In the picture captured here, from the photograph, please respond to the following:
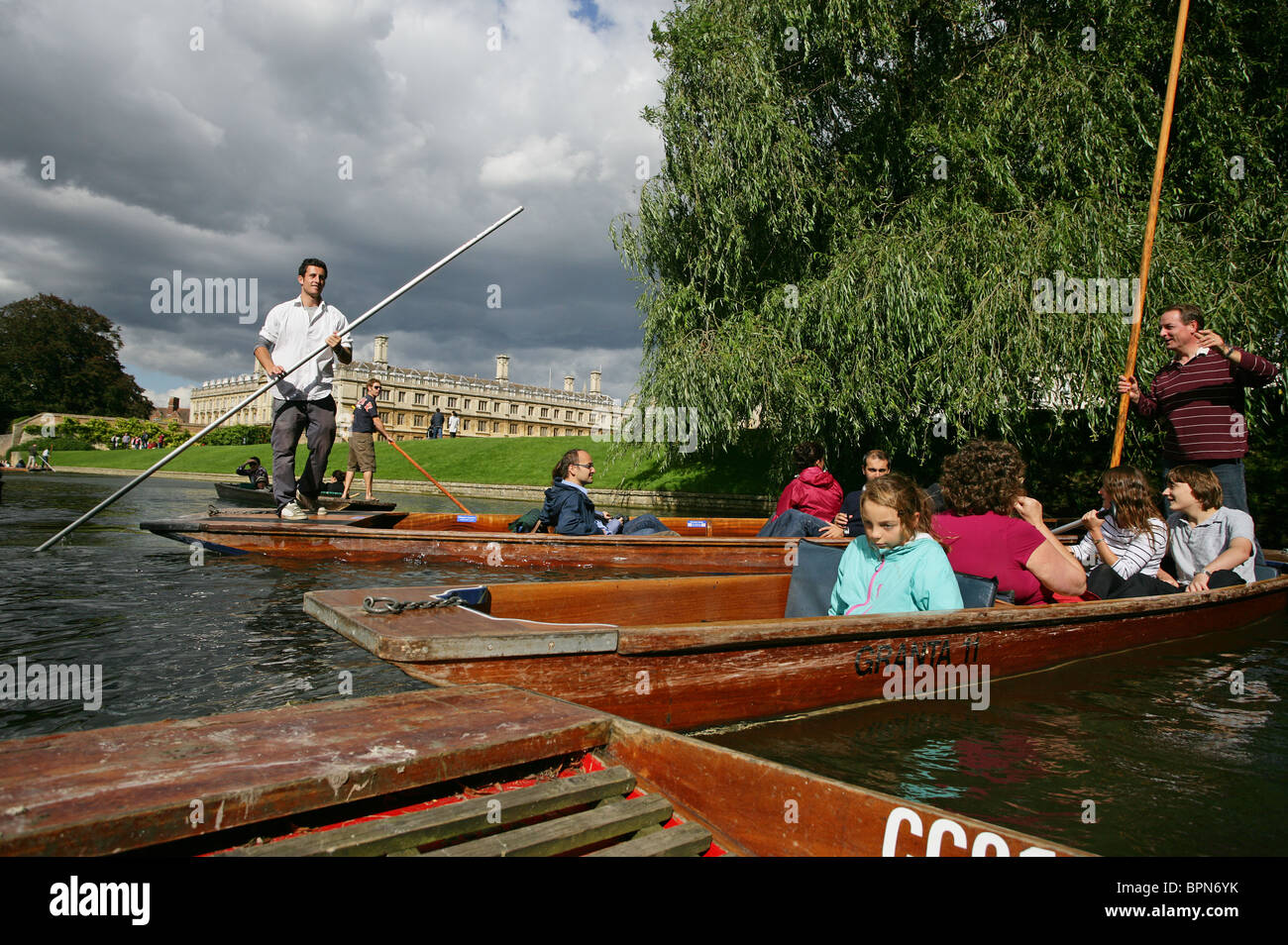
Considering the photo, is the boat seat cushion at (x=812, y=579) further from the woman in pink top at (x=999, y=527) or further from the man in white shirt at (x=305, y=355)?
the man in white shirt at (x=305, y=355)

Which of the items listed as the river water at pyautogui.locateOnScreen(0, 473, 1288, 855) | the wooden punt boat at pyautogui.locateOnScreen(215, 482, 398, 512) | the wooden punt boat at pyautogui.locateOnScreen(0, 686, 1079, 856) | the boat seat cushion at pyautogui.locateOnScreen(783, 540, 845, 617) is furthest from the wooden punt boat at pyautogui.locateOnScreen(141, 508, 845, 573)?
the wooden punt boat at pyautogui.locateOnScreen(0, 686, 1079, 856)

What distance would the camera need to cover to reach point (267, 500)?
10664 millimetres

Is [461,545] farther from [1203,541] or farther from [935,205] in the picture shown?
[935,205]

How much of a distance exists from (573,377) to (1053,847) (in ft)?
290

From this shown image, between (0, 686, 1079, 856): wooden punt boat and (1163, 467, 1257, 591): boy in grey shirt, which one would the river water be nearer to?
(1163, 467, 1257, 591): boy in grey shirt

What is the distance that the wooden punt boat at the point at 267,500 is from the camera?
881 cm

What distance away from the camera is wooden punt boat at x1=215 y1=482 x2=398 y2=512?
8812 mm

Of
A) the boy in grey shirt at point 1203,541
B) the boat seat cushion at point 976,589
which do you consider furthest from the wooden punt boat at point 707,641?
the boy in grey shirt at point 1203,541

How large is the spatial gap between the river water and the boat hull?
164 millimetres

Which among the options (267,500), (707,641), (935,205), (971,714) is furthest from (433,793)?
(267,500)

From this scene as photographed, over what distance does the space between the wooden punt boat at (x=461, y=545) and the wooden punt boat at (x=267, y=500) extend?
1587 mm

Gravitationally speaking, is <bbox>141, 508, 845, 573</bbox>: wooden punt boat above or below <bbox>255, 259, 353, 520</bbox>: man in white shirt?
below
